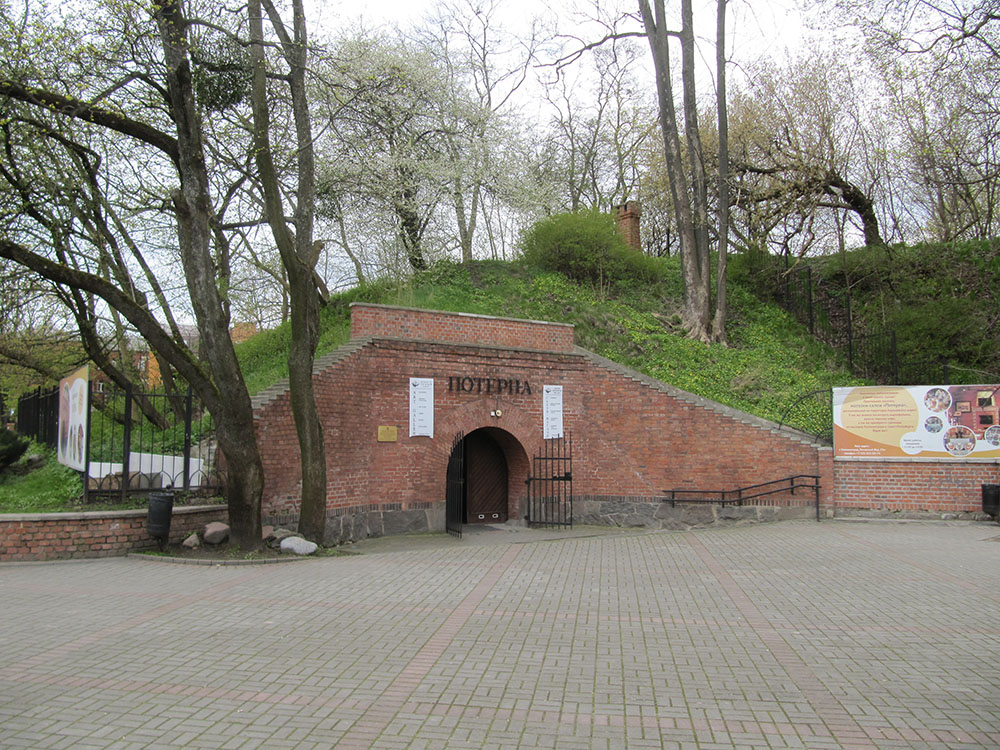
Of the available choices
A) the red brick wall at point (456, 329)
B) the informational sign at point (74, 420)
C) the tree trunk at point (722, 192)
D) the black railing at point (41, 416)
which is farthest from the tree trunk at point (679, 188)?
the black railing at point (41, 416)

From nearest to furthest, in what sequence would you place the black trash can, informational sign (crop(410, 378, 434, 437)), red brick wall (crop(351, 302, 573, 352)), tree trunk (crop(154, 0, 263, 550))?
tree trunk (crop(154, 0, 263, 550)) < the black trash can < red brick wall (crop(351, 302, 573, 352)) < informational sign (crop(410, 378, 434, 437))

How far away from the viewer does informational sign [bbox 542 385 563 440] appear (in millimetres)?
15617

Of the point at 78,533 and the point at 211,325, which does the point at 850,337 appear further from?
the point at 78,533

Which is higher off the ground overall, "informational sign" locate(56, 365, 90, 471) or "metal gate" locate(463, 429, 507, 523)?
"informational sign" locate(56, 365, 90, 471)

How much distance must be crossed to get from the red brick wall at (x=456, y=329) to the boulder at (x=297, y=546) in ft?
14.1

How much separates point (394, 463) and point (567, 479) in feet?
12.0

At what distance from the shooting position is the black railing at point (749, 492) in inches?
577

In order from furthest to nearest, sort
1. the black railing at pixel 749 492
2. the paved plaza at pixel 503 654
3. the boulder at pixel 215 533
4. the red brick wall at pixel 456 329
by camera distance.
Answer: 1. the black railing at pixel 749 492
2. the red brick wall at pixel 456 329
3. the boulder at pixel 215 533
4. the paved plaza at pixel 503 654

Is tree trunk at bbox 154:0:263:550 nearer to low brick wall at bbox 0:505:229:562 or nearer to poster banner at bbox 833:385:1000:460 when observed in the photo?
low brick wall at bbox 0:505:229:562

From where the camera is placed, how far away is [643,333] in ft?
65.4

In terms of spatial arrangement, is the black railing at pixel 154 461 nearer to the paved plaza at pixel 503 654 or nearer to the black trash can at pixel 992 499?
the paved plaza at pixel 503 654

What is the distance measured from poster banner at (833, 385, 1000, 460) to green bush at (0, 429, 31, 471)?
17207 millimetres

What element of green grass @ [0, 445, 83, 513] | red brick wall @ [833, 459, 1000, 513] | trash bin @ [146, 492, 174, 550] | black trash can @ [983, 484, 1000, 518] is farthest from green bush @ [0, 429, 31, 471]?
black trash can @ [983, 484, 1000, 518]

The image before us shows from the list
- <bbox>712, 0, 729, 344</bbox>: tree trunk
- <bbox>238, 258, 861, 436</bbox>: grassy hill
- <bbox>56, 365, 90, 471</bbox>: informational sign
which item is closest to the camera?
<bbox>56, 365, 90, 471</bbox>: informational sign
